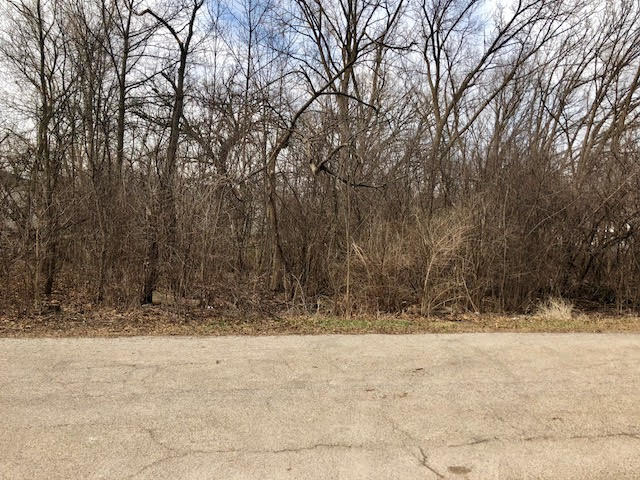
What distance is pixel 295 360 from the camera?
6.34 meters

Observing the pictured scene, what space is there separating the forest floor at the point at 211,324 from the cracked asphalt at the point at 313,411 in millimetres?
837

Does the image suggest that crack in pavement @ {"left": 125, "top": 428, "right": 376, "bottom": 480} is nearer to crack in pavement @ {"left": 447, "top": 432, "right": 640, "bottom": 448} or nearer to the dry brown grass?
crack in pavement @ {"left": 447, "top": 432, "right": 640, "bottom": 448}

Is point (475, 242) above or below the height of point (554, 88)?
below

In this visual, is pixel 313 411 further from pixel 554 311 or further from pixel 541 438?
pixel 554 311

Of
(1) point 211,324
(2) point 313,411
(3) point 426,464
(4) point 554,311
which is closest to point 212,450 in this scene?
(2) point 313,411

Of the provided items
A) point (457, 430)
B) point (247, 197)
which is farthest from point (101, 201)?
point (457, 430)

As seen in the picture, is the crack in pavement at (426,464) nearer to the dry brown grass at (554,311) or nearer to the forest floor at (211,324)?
the forest floor at (211,324)

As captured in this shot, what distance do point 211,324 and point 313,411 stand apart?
15.0 ft

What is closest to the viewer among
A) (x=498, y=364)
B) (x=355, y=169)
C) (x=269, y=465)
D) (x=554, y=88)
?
(x=269, y=465)

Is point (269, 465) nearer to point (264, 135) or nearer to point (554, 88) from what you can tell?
point (264, 135)

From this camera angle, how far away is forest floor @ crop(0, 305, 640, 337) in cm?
797

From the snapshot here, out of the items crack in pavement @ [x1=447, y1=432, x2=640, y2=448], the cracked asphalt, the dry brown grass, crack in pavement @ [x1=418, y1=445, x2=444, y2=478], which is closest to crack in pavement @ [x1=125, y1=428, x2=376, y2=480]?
the cracked asphalt

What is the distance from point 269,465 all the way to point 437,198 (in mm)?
11751

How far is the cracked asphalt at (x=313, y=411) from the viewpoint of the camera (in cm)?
363
